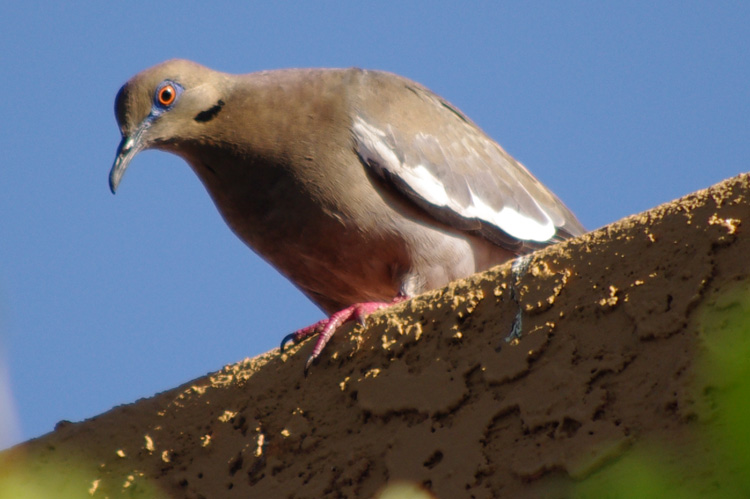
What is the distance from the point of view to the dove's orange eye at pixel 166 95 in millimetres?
4340

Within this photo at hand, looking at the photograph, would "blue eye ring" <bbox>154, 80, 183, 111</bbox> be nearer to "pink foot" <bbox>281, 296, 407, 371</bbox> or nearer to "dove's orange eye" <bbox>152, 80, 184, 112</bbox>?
"dove's orange eye" <bbox>152, 80, 184, 112</bbox>

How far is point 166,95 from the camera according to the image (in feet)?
14.3

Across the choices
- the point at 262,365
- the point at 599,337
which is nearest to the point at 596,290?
the point at 599,337

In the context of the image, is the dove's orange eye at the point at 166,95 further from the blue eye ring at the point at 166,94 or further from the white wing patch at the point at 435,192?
the white wing patch at the point at 435,192

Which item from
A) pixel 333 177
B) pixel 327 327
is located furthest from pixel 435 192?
pixel 327 327

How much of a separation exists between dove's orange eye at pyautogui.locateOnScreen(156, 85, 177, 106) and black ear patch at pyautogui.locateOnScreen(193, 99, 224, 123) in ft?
0.46

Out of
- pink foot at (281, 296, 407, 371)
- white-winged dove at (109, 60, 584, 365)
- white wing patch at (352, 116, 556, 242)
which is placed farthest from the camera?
white wing patch at (352, 116, 556, 242)

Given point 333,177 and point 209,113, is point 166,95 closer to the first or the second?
point 209,113

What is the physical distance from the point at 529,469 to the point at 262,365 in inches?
39.9

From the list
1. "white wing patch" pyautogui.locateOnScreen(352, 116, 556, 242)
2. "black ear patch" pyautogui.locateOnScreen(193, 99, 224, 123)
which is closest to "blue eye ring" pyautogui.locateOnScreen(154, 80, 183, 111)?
"black ear patch" pyautogui.locateOnScreen(193, 99, 224, 123)

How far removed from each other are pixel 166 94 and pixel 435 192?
1.26 meters

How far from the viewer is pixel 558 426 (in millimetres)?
1882

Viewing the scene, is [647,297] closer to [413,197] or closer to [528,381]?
[528,381]

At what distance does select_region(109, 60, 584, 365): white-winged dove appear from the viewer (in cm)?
399
